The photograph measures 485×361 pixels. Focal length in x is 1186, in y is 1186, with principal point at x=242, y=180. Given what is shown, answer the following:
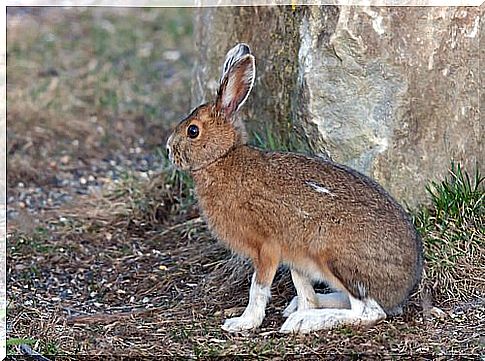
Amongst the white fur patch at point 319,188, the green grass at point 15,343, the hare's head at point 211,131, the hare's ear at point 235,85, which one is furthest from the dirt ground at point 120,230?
the hare's ear at point 235,85

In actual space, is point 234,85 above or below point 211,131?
above

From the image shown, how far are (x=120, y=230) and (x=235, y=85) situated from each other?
6.35 ft

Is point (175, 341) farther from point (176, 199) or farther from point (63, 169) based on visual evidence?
point (63, 169)

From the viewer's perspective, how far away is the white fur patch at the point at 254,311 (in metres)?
5.51

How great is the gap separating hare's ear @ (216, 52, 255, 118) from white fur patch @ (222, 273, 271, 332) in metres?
0.82

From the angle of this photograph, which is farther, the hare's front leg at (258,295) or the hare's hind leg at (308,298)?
the hare's hind leg at (308,298)

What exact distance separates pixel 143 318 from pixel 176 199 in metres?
1.62

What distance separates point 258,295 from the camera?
551 cm

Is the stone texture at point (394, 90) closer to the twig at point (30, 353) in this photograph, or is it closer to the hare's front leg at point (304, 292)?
the hare's front leg at point (304, 292)

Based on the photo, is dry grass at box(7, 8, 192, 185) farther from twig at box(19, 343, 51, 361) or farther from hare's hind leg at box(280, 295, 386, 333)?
hare's hind leg at box(280, 295, 386, 333)

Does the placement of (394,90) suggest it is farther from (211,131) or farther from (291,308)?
(291,308)

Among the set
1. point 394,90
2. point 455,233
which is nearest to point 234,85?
point 394,90

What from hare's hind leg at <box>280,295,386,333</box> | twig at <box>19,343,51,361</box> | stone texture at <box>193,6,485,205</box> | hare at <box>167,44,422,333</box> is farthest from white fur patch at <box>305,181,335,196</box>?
twig at <box>19,343,51,361</box>

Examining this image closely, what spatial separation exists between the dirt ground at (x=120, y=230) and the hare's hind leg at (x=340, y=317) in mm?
51
